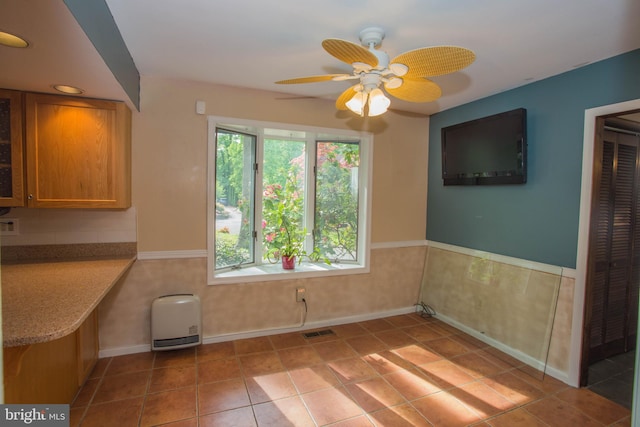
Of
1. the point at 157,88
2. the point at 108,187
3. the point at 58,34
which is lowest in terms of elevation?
the point at 108,187

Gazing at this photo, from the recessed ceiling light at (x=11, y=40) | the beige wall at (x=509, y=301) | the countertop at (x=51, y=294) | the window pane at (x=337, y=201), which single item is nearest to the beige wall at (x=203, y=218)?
the window pane at (x=337, y=201)

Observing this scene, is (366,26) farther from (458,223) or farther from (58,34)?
(458,223)

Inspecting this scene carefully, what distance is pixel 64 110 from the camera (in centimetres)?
223

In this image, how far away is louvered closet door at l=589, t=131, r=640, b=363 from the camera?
2.59m

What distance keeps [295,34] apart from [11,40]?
137cm

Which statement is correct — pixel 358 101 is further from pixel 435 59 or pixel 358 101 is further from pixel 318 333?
pixel 318 333

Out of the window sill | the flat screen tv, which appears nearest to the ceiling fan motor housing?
the flat screen tv

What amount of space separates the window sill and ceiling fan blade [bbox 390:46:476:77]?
2154mm

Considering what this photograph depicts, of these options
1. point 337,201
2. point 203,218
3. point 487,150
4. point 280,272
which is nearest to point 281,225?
point 280,272

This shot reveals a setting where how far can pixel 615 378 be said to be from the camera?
250 cm

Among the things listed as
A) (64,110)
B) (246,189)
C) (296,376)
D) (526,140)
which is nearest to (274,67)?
(246,189)

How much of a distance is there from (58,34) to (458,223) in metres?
3.38

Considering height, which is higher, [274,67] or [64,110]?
[274,67]

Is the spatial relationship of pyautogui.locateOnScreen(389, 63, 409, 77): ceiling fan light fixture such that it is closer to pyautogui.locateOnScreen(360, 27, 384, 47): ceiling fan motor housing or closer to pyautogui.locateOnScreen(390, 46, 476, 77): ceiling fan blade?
pyautogui.locateOnScreen(390, 46, 476, 77): ceiling fan blade
